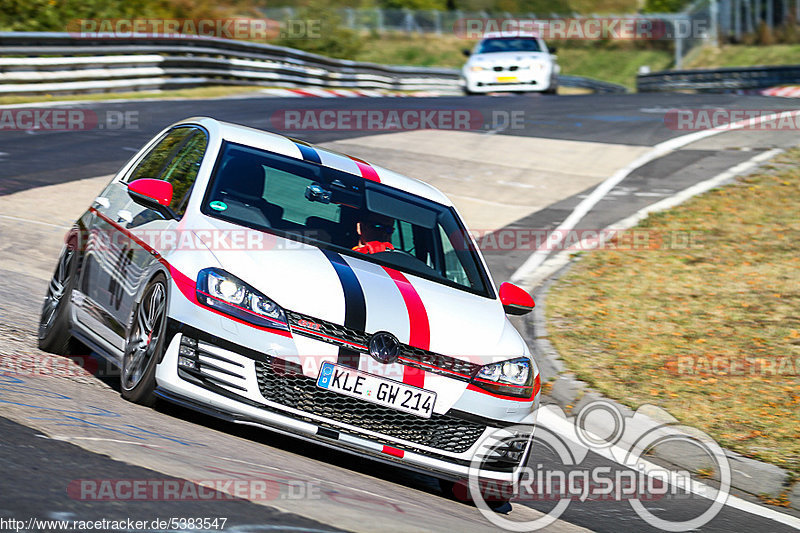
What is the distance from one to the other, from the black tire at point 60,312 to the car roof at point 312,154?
117 centimetres

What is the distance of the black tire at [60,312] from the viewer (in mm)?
6520

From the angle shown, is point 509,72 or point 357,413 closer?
point 357,413

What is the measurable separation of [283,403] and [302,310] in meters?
0.44

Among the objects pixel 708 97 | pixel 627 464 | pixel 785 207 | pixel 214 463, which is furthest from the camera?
pixel 708 97

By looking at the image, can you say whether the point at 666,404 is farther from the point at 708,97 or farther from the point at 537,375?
the point at 708,97

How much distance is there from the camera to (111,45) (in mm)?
21609

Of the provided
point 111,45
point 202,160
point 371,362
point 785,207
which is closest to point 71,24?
point 111,45

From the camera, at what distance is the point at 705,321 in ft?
30.8

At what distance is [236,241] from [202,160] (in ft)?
2.76

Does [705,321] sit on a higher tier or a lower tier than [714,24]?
lower

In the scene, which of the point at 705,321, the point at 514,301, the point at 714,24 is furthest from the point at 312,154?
the point at 714,24
